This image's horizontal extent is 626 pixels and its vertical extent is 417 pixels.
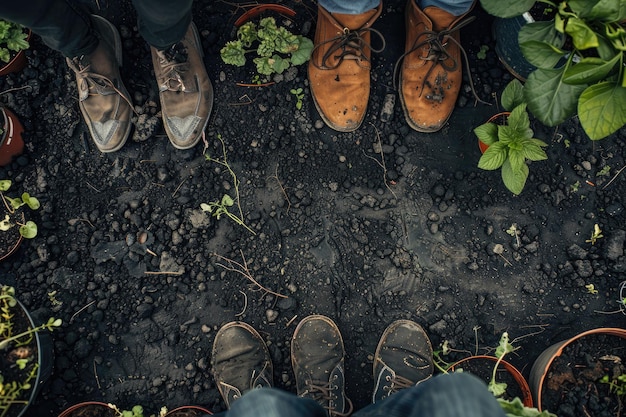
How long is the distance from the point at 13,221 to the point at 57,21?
2.93ft

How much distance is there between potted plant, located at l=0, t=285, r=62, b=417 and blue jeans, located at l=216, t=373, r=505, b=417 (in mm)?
1035

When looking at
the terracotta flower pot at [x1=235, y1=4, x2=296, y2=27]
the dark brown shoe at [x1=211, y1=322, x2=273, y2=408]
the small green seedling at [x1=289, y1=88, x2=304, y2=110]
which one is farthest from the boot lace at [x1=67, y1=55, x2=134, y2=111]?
the dark brown shoe at [x1=211, y1=322, x2=273, y2=408]

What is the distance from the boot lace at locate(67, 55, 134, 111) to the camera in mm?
2158

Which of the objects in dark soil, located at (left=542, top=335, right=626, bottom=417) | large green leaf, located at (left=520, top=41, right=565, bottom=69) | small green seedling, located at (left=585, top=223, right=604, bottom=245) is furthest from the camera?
small green seedling, located at (left=585, top=223, right=604, bottom=245)

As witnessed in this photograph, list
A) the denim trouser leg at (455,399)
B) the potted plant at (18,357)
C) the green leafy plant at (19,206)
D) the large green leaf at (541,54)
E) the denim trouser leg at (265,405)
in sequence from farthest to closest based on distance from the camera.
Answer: the green leafy plant at (19,206) → the potted plant at (18,357) → the large green leaf at (541,54) → the denim trouser leg at (265,405) → the denim trouser leg at (455,399)

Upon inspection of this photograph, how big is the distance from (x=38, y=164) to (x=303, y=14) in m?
1.44

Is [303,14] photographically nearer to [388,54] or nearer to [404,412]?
[388,54]

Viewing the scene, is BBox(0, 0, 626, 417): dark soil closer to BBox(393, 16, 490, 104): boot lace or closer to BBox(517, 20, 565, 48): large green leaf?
BBox(393, 16, 490, 104): boot lace

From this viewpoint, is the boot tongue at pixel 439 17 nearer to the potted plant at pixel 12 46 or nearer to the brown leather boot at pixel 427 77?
the brown leather boot at pixel 427 77

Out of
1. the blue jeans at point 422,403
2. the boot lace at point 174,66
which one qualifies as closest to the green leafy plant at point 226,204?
the boot lace at point 174,66

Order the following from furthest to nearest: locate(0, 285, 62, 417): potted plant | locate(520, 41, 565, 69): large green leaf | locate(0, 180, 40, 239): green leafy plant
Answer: locate(0, 180, 40, 239): green leafy plant < locate(0, 285, 62, 417): potted plant < locate(520, 41, 565, 69): large green leaf

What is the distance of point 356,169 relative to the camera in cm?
228

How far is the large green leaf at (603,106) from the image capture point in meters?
1.59

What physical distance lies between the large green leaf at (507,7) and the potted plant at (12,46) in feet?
6.38
